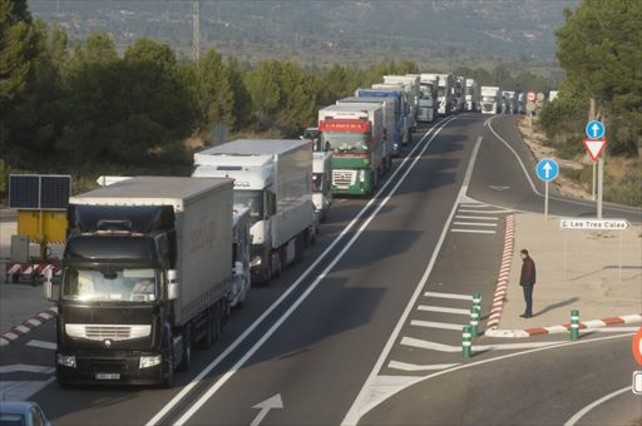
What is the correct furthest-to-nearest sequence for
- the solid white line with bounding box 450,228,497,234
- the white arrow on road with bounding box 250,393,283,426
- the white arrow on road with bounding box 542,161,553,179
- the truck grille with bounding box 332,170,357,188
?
the truck grille with bounding box 332,170,357,188 → the solid white line with bounding box 450,228,497,234 → the white arrow on road with bounding box 542,161,553,179 → the white arrow on road with bounding box 250,393,283,426

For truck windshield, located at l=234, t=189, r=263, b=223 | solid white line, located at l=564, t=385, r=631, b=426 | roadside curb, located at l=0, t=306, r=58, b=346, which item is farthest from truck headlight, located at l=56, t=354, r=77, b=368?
truck windshield, located at l=234, t=189, r=263, b=223

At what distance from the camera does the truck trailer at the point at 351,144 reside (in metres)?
62.8

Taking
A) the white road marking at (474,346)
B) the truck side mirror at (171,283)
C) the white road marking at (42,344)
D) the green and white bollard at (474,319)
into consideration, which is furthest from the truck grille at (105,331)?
the green and white bollard at (474,319)

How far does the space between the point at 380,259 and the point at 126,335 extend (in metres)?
21.3

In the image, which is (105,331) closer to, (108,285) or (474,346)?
(108,285)

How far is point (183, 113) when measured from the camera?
70.9 meters

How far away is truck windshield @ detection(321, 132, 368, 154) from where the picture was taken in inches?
2467

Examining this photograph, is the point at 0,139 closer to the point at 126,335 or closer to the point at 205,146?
the point at 205,146

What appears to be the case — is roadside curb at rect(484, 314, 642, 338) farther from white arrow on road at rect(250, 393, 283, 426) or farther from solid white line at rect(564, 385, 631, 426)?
white arrow on road at rect(250, 393, 283, 426)

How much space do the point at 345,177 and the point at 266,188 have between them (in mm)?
24199

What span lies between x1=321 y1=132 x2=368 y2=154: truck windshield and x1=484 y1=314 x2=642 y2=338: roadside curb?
27.6m

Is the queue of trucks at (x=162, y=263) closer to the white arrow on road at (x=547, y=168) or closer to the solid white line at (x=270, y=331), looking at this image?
the solid white line at (x=270, y=331)

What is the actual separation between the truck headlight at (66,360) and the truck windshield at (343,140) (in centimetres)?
3646

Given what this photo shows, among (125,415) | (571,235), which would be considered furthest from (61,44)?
(125,415)
